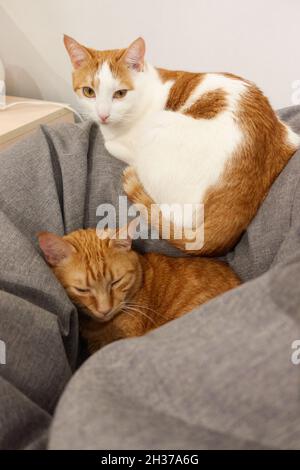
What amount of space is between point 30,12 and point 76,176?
1.04 meters

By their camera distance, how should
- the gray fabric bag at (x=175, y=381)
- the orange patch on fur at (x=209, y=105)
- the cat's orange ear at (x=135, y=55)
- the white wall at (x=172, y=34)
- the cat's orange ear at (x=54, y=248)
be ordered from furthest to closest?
the white wall at (x=172, y=34)
the cat's orange ear at (x=135, y=55)
the orange patch on fur at (x=209, y=105)
the cat's orange ear at (x=54, y=248)
the gray fabric bag at (x=175, y=381)

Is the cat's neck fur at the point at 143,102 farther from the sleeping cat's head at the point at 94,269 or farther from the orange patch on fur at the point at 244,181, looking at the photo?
the sleeping cat's head at the point at 94,269

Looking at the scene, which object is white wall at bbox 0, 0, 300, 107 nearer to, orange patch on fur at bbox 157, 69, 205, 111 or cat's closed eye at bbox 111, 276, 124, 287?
orange patch on fur at bbox 157, 69, 205, 111

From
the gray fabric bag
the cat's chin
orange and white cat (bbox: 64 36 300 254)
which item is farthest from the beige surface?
the gray fabric bag

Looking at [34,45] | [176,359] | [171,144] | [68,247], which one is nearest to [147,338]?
[176,359]

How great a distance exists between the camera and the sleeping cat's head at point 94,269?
38.2 inches

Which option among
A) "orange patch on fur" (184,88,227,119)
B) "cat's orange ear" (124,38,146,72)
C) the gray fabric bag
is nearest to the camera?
the gray fabric bag

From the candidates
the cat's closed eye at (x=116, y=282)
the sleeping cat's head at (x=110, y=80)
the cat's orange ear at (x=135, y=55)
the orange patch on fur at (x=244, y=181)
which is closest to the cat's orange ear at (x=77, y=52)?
the sleeping cat's head at (x=110, y=80)

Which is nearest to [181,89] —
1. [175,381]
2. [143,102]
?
[143,102]

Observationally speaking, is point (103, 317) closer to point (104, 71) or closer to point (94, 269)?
point (94, 269)

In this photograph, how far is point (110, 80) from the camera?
116cm

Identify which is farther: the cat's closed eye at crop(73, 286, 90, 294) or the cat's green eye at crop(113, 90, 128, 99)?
the cat's green eye at crop(113, 90, 128, 99)

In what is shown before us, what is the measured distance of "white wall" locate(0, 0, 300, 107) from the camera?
4.65ft

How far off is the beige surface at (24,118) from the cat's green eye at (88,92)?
391 mm
